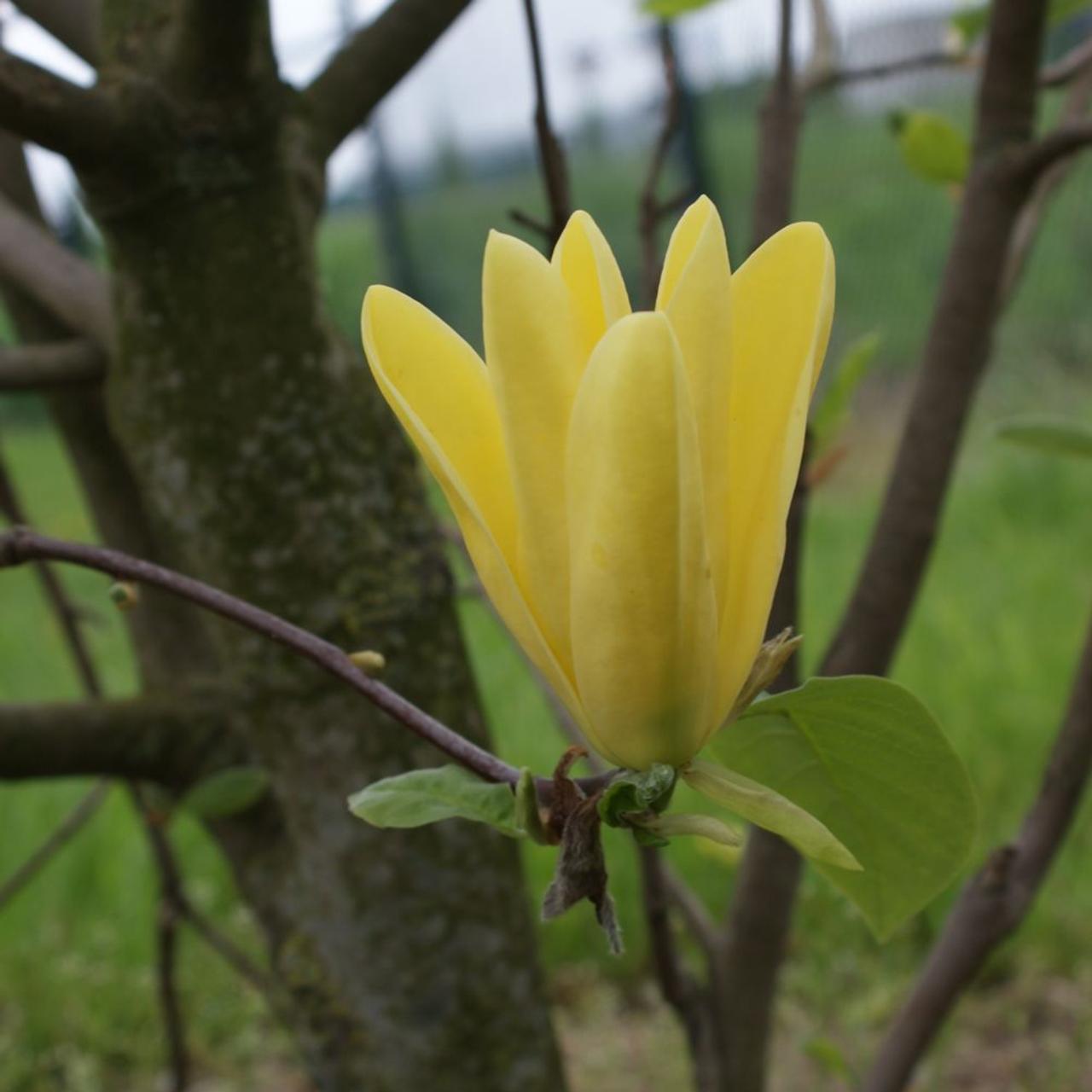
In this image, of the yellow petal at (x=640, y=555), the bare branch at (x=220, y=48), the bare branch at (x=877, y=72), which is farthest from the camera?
the bare branch at (x=877, y=72)

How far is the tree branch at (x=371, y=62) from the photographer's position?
0.58m

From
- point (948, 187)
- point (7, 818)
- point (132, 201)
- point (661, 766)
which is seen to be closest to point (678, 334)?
point (661, 766)

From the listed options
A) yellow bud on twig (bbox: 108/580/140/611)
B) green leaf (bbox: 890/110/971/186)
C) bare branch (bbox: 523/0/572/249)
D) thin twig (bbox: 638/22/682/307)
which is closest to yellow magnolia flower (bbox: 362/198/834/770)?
yellow bud on twig (bbox: 108/580/140/611)

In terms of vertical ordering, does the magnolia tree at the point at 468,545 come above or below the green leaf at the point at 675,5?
below

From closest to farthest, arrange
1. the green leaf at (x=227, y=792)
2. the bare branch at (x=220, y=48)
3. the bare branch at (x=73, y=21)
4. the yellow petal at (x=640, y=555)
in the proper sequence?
the yellow petal at (x=640, y=555), the bare branch at (x=220, y=48), the green leaf at (x=227, y=792), the bare branch at (x=73, y=21)

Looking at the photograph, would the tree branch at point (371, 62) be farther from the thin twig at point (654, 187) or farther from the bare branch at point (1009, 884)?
the bare branch at point (1009, 884)

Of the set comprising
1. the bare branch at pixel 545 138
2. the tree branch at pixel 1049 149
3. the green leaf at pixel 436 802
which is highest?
the bare branch at pixel 545 138

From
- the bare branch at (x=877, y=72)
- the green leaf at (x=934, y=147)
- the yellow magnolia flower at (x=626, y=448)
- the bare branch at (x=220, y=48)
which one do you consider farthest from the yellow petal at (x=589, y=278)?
the bare branch at (x=877, y=72)

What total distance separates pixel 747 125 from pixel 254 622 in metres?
3.96

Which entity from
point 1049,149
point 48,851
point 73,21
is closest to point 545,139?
point 1049,149

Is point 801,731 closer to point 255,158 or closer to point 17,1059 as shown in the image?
point 255,158

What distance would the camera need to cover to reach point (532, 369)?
0.26m

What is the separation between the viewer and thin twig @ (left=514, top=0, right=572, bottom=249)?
0.49m

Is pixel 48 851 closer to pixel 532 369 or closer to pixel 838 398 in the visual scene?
pixel 838 398
